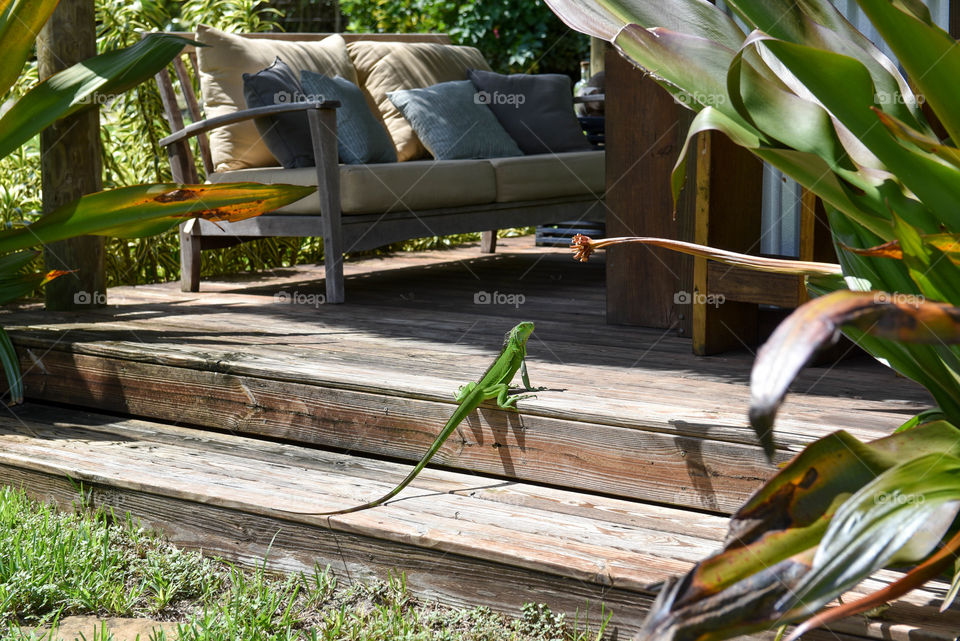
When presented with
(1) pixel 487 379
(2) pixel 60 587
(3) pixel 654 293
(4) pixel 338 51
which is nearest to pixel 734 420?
(1) pixel 487 379

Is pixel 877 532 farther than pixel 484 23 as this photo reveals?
No

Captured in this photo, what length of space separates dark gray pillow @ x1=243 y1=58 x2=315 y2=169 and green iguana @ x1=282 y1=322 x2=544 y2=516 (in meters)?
1.97

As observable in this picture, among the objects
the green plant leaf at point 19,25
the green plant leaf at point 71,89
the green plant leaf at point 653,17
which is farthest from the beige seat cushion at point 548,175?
the green plant leaf at point 653,17

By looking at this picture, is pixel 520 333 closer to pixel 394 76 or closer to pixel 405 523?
pixel 405 523

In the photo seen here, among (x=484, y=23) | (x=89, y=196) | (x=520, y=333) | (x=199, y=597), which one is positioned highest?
(x=484, y=23)

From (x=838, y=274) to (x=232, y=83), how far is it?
3218mm

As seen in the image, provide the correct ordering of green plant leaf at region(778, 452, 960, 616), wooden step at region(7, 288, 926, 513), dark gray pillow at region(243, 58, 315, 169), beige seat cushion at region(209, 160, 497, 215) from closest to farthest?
1. green plant leaf at region(778, 452, 960, 616)
2. wooden step at region(7, 288, 926, 513)
3. beige seat cushion at region(209, 160, 497, 215)
4. dark gray pillow at region(243, 58, 315, 169)

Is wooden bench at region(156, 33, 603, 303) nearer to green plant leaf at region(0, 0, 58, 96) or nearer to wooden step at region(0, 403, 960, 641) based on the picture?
green plant leaf at region(0, 0, 58, 96)

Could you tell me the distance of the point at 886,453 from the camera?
1155mm

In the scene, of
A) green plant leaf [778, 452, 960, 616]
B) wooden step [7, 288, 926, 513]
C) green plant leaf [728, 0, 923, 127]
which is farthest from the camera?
wooden step [7, 288, 926, 513]

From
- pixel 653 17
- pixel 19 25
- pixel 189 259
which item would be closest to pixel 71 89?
pixel 19 25

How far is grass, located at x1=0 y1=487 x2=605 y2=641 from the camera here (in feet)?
5.43

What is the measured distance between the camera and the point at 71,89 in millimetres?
2816

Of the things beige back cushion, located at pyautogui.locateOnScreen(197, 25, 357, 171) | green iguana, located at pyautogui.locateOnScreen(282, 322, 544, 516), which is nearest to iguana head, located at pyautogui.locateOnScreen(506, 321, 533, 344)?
green iguana, located at pyautogui.locateOnScreen(282, 322, 544, 516)
